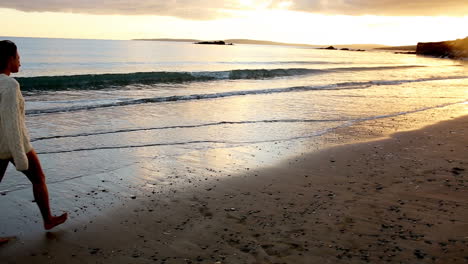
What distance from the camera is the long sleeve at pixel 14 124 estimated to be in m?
3.51

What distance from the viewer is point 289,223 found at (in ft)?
14.1

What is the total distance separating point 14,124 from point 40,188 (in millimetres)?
814

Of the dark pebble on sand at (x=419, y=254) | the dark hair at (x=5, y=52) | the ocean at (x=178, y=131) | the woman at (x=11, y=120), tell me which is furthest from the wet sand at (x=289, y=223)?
the dark hair at (x=5, y=52)

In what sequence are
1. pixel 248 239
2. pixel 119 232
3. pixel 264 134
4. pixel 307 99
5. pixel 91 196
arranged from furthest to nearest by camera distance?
pixel 307 99 < pixel 264 134 < pixel 91 196 < pixel 119 232 < pixel 248 239

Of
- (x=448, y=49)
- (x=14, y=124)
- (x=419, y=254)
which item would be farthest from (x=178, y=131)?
(x=448, y=49)

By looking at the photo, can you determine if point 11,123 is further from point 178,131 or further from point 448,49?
point 448,49

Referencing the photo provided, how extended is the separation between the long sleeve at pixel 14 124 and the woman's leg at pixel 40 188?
23 centimetres

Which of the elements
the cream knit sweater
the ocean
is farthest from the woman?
the ocean

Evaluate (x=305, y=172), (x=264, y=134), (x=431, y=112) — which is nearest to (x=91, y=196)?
(x=305, y=172)

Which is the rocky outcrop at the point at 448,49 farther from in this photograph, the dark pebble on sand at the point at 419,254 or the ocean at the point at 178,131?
the dark pebble on sand at the point at 419,254

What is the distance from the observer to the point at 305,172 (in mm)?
6328

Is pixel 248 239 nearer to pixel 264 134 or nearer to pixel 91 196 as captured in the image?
pixel 91 196

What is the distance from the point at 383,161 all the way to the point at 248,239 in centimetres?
395

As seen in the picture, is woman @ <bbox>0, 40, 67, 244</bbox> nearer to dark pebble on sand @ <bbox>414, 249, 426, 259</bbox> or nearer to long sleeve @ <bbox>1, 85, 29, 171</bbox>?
long sleeve @ <bbox>1, 85, 29, 171</bbox>
